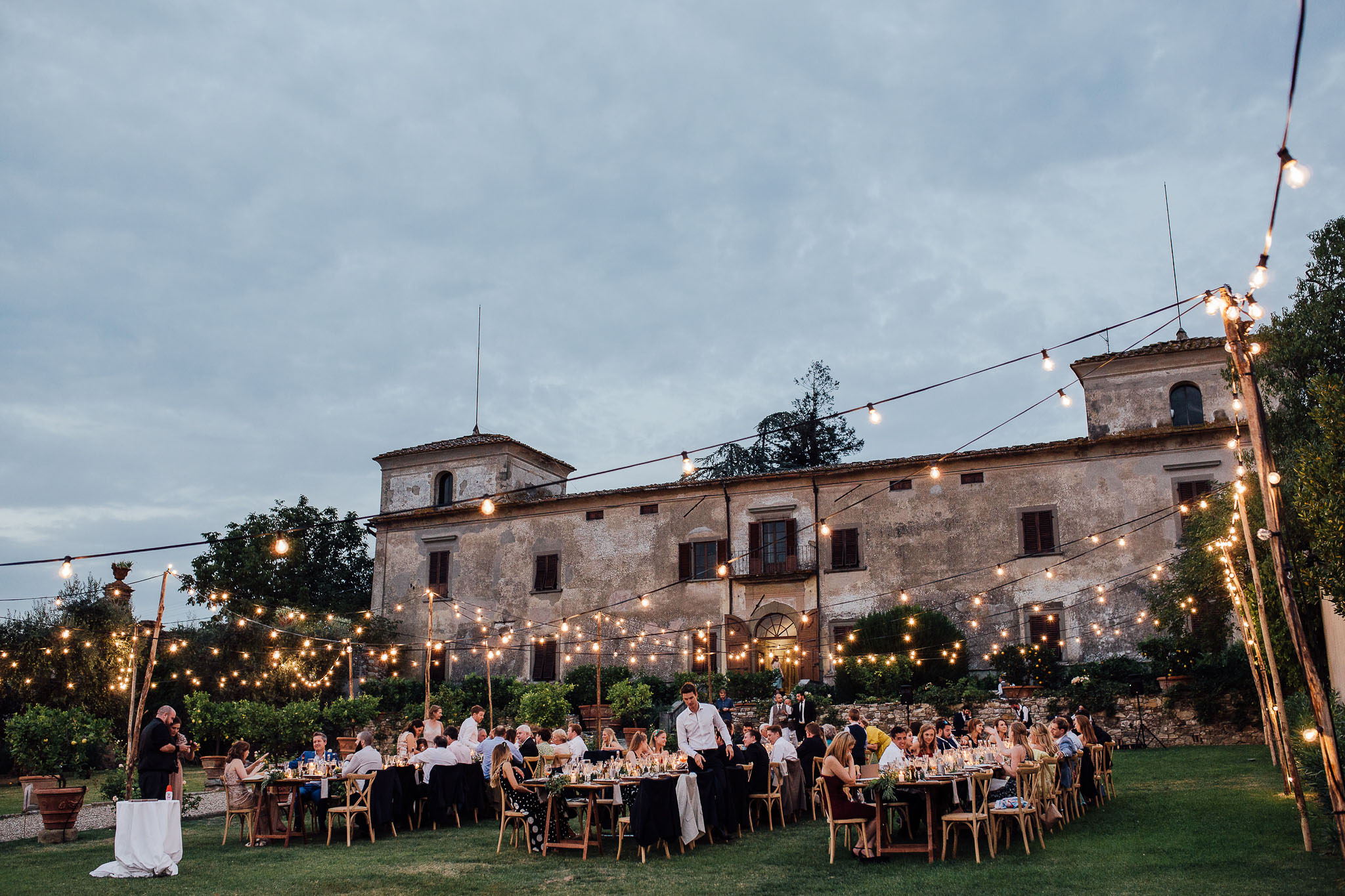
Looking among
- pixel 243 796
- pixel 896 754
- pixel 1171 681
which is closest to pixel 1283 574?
pixel 896 754

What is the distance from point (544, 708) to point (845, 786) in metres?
13.1

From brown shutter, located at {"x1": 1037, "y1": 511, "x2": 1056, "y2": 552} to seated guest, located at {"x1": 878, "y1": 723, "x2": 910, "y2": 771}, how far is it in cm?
1227

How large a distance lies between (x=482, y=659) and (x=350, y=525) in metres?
11.9

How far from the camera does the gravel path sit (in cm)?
1172

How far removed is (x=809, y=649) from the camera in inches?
911

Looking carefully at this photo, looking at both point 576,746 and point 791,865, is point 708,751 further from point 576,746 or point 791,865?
point 576,746

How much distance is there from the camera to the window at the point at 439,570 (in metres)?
27.5

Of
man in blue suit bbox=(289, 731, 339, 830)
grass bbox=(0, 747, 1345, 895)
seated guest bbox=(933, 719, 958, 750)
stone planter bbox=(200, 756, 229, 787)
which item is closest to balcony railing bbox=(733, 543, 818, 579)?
seated guest bbox=(933, 719, 958, 750)

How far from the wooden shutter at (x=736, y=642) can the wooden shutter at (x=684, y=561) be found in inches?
60.6

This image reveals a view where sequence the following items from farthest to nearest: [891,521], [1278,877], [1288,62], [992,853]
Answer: [891,521], [992,853], [1278,877], [1288,62]

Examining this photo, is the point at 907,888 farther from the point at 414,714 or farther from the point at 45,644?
the point at 45,644

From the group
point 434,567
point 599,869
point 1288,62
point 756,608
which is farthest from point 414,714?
point 1288,62

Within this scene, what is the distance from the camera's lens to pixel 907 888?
22.5 feet

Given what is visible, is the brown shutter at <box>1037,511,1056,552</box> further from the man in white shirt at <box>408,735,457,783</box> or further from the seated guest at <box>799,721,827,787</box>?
the man in white shirt at <box>408,735,457,783</box>
